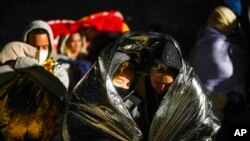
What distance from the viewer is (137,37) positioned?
3.71 m

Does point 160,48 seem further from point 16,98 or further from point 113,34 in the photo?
point 113,34

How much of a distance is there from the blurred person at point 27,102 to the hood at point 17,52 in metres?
0.12

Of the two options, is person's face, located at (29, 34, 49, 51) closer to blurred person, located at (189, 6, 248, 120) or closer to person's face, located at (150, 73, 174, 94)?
person's face, located at (150, 73, 174, 94)

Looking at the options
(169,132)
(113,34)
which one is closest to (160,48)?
(169,132)

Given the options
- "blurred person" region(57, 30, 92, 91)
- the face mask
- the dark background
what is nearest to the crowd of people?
the face mask

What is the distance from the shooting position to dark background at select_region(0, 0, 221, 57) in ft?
20.3

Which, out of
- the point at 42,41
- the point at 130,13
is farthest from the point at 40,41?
the point at 130,13

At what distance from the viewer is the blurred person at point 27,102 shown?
399 cm

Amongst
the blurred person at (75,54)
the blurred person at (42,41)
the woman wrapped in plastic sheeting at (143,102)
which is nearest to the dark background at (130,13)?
the blurred person at (75,54)

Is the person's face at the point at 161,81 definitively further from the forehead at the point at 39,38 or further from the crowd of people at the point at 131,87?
the forehead at the point at 39,38

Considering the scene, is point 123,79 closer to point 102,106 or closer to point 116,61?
point 116,61

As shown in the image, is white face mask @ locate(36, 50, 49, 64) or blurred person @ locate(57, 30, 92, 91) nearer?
white face mask @ locate(36, 50, 49, 64)

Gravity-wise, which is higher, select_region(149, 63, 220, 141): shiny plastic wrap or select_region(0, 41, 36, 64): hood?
select_region(0, 41, 36, 64): hood

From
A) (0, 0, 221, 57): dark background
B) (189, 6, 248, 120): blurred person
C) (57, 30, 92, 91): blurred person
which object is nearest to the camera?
(189, 6, 248, 120): blurred person
